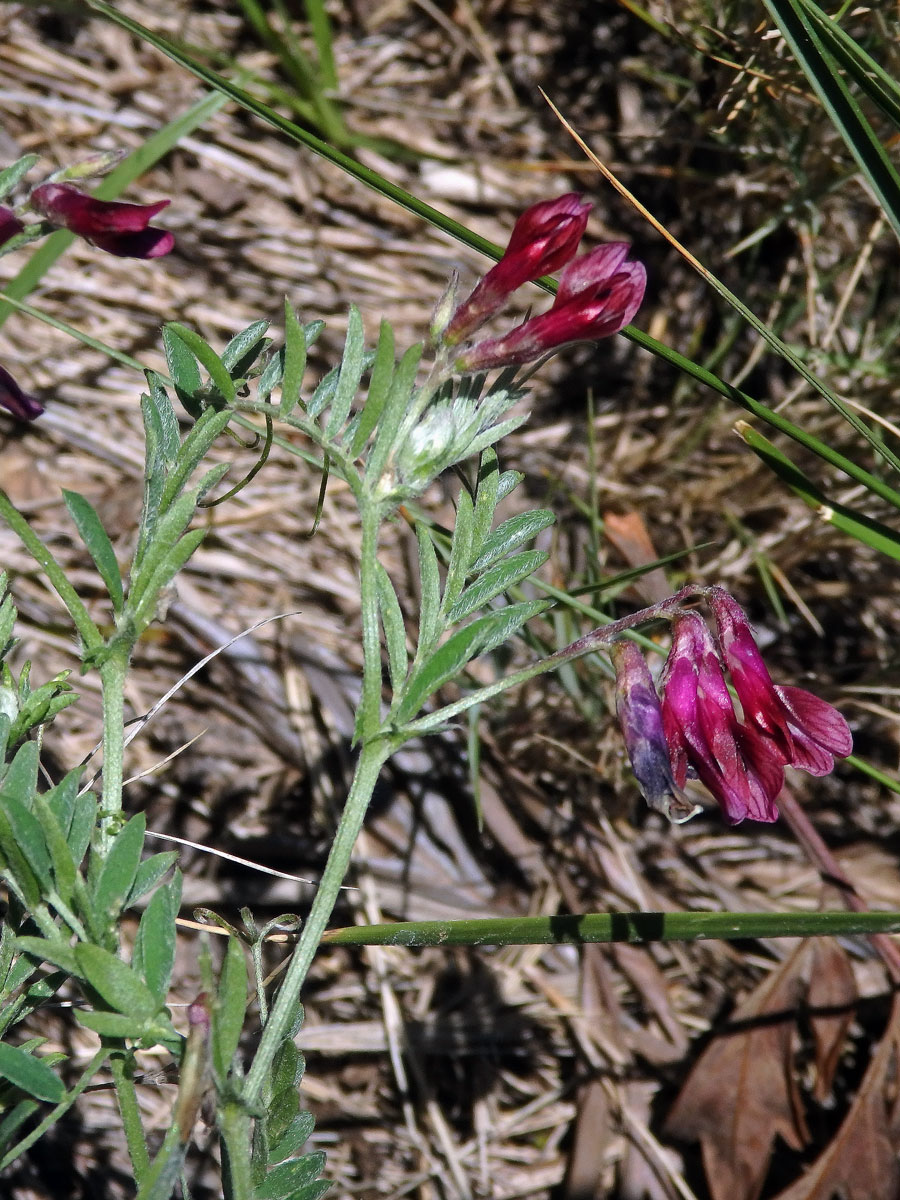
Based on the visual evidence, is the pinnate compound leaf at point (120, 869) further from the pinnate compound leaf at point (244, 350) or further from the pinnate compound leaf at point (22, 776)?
the pinnate compound leaf at point (244, 350)

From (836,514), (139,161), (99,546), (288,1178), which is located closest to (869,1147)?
(836,514)

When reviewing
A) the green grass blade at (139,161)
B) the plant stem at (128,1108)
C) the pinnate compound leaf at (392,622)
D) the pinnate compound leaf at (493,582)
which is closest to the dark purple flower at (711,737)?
the pinnate compound leaf at (493,582)

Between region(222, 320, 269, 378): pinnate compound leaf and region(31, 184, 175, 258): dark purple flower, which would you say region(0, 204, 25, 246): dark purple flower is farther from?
region(222, 320, 269, 378): pinnate compound leaf

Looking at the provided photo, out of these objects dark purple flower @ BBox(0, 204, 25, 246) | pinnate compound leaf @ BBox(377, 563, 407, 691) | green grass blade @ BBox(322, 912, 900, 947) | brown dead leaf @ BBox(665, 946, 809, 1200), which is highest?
dark purple flower @ BBox(0, 204, 25, 246)

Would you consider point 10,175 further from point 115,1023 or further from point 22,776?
point 115,1023

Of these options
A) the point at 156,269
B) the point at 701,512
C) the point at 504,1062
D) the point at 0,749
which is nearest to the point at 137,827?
the point at 0,749

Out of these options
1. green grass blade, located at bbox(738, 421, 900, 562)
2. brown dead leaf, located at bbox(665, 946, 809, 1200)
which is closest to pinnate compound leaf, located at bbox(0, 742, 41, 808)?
green grass blade, located at bbox(738, 421, 900, 562)
